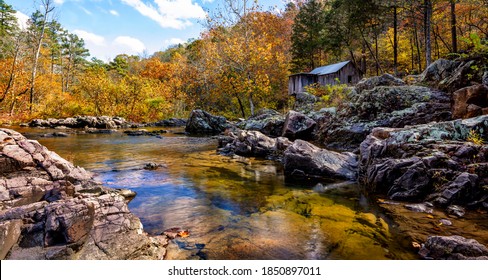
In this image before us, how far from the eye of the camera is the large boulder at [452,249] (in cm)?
325

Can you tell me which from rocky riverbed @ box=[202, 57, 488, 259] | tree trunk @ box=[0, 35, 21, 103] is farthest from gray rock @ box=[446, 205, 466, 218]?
tree trunk @ box=[0, 35, 21, 103]

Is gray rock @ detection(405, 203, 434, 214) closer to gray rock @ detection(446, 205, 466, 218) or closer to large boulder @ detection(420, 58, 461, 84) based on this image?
gray rock @ detection(446, 205, 466, 218)

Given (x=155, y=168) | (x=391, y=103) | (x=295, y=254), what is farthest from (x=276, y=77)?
(x=295, y=254)

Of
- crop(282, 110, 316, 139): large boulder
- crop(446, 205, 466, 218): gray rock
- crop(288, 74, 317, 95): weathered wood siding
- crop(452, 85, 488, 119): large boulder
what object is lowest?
crop(446, 205, 466, 218): gray rock

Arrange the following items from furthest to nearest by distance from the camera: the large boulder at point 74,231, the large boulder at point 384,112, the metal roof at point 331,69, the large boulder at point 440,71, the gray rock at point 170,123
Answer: the gray rock at point 170,123 < the metal roof at point 331,69 < the large boulder at point 440,71 < the large boulder at point 384,112 < the large boulder at point 74,231

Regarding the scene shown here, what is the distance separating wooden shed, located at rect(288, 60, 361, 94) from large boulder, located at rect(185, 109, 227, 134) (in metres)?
12.1

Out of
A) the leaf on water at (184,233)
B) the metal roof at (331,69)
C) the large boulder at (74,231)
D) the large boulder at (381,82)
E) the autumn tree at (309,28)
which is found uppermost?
the autumn tree at (309,28)

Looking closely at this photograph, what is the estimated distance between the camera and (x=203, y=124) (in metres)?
22.1

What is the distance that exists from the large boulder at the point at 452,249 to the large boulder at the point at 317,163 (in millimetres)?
4089

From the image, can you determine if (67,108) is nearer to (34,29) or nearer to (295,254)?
(34,29)

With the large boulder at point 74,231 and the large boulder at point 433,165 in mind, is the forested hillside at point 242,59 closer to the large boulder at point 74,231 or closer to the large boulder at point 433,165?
the large boulder at point 433,165

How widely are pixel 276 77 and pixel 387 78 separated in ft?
71.0

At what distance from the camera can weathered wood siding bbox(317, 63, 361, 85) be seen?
29.3 m

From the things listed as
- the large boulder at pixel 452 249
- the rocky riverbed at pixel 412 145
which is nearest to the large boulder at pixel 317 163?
the rocky riverbed at pixel 412 145
